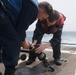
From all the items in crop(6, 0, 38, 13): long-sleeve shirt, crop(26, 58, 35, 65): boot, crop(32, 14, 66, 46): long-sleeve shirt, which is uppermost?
crop(6, 0, 38, 13): long-sleeve shirt

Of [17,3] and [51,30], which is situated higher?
[17,3]

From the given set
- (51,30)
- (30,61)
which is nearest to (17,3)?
(51,30)

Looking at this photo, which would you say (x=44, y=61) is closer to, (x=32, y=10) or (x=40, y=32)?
(x=40, y=32)

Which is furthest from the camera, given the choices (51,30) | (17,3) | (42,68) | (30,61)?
(30,61)

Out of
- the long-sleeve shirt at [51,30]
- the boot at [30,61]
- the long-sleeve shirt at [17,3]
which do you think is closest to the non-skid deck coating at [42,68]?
the boot at [30,61]

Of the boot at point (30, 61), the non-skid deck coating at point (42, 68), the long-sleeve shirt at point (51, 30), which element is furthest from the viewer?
the boot at point (30, 61)

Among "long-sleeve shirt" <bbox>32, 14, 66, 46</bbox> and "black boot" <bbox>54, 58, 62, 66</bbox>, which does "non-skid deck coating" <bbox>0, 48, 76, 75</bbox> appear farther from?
"long-sleeve shirt" <bbox>32, 14, 66, 46</bbox>

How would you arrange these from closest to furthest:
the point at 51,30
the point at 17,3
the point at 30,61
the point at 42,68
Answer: the point at 17,3 < the point at 42,68 < the point at 51,30 < the point at 30,61

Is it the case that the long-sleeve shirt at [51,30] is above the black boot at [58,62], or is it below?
above

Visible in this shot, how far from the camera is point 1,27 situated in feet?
8.65

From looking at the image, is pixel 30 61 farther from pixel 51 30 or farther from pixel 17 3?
pixel 17 3

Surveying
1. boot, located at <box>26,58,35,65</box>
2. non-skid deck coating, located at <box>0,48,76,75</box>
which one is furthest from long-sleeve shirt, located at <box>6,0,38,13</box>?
boot, located at <box>26,58,35,65</box>

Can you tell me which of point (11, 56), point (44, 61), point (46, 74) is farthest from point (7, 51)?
point (44, 61)

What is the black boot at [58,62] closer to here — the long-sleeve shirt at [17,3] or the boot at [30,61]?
the boot at [30,61]
